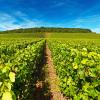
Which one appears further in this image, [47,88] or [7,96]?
[47,88]

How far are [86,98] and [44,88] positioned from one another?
23.4 ft

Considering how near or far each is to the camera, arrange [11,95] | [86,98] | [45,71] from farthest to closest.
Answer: [45,71] < [86,98] < [11,95]

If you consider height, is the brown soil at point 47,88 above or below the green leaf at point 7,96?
below

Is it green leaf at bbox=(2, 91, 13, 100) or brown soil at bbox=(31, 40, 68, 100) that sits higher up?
green leaf at bbox=(2, 91, 13, 100)

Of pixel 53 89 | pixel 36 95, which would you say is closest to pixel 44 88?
pixel 53 89

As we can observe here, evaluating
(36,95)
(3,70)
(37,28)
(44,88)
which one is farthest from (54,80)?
(37,28)

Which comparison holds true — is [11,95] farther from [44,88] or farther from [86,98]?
[44,88]

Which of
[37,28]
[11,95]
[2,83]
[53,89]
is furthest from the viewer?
[37,28]

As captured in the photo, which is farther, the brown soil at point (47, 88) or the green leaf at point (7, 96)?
the brown soil at point (47, 88)

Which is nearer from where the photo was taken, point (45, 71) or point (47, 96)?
point (47, 96)

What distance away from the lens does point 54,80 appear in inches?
508

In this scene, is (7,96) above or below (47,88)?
above

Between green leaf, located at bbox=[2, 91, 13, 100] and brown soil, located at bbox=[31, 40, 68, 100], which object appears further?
brown soil, located at bbox=[31, 40, 68, 100]

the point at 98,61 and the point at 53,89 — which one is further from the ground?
the point at 98,61
